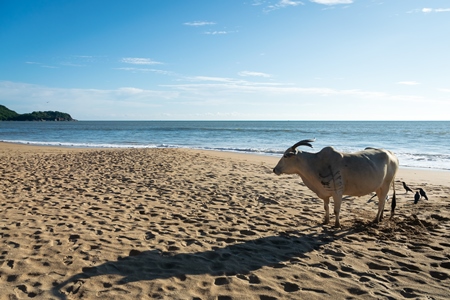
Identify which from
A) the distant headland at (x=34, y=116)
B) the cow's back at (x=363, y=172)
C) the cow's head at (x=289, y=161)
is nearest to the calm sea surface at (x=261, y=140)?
the cow's back at (x=363, y=172)

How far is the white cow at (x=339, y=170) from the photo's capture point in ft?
21.1

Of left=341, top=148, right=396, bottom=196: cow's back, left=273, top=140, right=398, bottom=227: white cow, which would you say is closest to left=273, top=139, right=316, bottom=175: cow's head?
left=273, top=140, right=398, bottom=227: white cow

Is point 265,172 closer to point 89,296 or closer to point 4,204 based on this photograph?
point 4,204

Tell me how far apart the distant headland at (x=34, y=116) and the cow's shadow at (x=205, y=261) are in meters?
185

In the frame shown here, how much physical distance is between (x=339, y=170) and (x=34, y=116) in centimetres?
18653

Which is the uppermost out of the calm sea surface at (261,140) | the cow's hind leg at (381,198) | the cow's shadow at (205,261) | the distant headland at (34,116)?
the distant headland at (34,116)

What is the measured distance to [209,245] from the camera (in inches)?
219

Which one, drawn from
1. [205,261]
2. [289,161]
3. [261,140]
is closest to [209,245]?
[205,261]

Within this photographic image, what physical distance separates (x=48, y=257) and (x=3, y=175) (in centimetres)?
820

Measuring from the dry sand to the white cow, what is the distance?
2.47ft

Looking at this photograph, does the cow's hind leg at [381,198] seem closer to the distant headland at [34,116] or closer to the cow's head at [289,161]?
the cow's head at [289,161]

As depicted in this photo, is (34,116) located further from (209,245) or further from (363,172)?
(363,172)

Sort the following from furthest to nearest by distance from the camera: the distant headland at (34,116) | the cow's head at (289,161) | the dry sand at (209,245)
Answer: the distant headland at (34,116) → the cow's head at (289,161) → the dry sand at (209,245)

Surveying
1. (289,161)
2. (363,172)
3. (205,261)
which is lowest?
(205,261)
